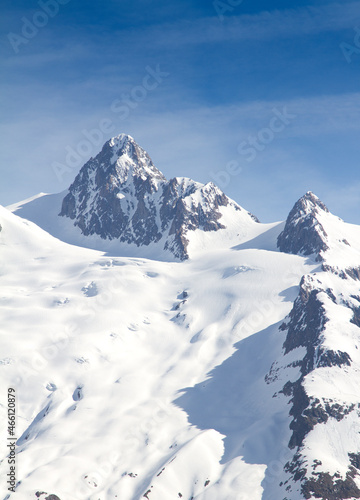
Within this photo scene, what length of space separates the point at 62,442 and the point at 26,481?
22.8m

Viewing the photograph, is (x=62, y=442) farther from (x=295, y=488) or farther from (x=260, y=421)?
(x=295, y=488)

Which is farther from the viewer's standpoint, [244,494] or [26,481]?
[26,481]

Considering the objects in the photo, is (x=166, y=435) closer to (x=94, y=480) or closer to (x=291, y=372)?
(x=94, y=480)

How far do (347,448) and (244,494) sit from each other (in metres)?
31.0

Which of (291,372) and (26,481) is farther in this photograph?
(291,372)

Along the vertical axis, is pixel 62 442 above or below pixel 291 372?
below

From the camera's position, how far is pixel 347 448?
6206 inches

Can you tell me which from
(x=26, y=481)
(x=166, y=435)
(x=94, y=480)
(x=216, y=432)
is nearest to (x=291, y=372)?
(x=216, y=432)

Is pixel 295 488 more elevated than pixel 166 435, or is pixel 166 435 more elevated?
pixel 295 488

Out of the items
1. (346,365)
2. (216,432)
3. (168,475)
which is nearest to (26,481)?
(168,475)

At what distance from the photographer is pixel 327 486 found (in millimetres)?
144375

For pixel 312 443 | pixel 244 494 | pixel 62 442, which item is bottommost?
pixel 62 442

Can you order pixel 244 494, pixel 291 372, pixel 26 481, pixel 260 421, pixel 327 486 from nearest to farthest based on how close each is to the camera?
1. pixel 327 486
2. pixel 244 494
3. pixel 26 481
4. pixel 260 421
5. pixel 291 372

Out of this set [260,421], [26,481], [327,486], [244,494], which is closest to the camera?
[327,486]
